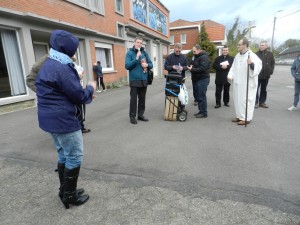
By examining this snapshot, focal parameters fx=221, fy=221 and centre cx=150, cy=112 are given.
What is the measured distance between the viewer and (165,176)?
3.15 meters

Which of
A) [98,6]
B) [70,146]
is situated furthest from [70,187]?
[98,6]

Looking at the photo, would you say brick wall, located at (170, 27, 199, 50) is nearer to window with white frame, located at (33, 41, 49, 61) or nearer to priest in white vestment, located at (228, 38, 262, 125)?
window with white frame, located at (33, 41, 49, 61)

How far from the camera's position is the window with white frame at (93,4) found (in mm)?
11348

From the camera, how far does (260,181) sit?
2.95 metres

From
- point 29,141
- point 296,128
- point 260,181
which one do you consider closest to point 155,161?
point 260,181

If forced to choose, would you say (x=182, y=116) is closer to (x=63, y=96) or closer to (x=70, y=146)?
(x=70, y=146)

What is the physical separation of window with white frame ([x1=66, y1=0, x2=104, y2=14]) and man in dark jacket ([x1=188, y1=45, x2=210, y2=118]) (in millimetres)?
7679

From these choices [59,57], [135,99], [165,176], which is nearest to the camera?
[59,57]

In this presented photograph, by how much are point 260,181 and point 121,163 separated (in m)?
2.04

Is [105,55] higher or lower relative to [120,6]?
lower

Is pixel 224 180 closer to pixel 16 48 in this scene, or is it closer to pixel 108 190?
pixel 108 190

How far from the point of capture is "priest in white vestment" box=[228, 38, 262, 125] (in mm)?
5215

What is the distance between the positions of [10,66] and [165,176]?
7473 millimetres

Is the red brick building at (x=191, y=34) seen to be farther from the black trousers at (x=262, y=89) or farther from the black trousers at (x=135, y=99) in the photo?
the black trousers at (x=135, y=99)
